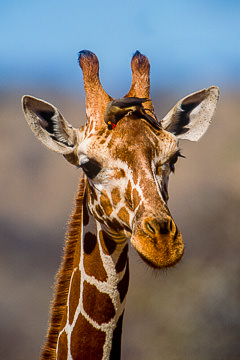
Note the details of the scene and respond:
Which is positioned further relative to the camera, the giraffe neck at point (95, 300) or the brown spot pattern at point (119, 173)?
the giraffe neck at point (95, 300)

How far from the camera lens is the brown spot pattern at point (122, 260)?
321 centimetres

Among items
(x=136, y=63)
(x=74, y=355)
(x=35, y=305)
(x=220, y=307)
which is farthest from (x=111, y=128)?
(x=220, y=307)

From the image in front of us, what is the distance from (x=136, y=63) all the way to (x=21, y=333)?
6874 mm

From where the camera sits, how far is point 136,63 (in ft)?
11.6

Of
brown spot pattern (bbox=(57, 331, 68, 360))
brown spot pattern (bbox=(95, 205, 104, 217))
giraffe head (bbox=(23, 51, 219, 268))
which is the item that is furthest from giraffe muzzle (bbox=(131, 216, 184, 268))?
brown spot pattern (bbox=(57, 331, 68, 360))

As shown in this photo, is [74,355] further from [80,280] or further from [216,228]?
[216,228]

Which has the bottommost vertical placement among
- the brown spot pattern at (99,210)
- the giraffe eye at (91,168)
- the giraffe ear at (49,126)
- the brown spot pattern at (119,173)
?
the brown spot pattern at (99,210)

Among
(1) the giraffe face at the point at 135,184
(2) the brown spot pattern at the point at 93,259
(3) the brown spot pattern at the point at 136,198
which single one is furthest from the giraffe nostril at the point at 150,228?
(2) the brown spot pattern at the point at 93,259

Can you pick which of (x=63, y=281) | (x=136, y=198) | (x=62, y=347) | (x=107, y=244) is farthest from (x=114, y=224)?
(x=62, y=347)

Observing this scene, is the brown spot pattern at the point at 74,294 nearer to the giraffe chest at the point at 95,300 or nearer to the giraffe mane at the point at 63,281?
the giraffe chest at the point at 95,300

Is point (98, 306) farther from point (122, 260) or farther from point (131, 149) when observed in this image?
point (131, 149)

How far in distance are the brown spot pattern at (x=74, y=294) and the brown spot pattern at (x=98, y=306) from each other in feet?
0.35

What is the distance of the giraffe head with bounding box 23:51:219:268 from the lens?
2.54 meters

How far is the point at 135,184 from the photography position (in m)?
2.75
